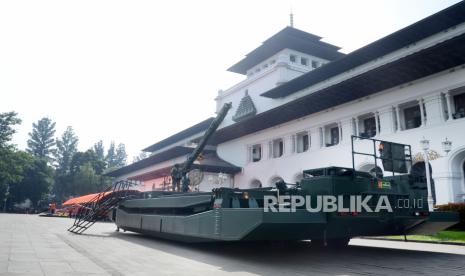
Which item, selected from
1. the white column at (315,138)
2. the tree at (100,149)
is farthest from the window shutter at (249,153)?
the tree at (100,149)

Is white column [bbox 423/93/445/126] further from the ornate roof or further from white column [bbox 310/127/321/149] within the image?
the ornate roof

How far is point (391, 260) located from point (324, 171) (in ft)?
7.94

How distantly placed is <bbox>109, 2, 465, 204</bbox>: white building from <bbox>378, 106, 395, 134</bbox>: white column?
6 cm

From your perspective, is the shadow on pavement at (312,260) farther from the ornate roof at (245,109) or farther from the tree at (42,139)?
the tree at (42,139)

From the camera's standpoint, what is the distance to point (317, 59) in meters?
39.6

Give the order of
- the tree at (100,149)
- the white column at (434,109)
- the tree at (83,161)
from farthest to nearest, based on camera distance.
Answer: the tree at (100,149), the tree at (83,161), the white column at (434,109)

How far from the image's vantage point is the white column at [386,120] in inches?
826

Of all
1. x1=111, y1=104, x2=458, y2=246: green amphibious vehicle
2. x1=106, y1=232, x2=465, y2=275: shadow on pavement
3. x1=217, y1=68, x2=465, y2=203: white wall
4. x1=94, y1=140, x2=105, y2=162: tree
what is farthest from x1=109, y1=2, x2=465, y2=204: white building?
x1=94, y1=140, x2=105, y2=162: tree

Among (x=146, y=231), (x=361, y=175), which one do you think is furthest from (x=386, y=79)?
(x=146, y=231)

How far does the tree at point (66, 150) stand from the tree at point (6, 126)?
31933 millimetres

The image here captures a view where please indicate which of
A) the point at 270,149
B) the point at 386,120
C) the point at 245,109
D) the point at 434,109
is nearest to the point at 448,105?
the point at 434,109

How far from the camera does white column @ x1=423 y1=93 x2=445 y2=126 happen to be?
18.3m

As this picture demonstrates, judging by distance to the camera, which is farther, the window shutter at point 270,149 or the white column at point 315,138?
the window shutter at point 270,149

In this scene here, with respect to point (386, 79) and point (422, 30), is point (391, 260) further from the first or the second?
point (422, 30)
